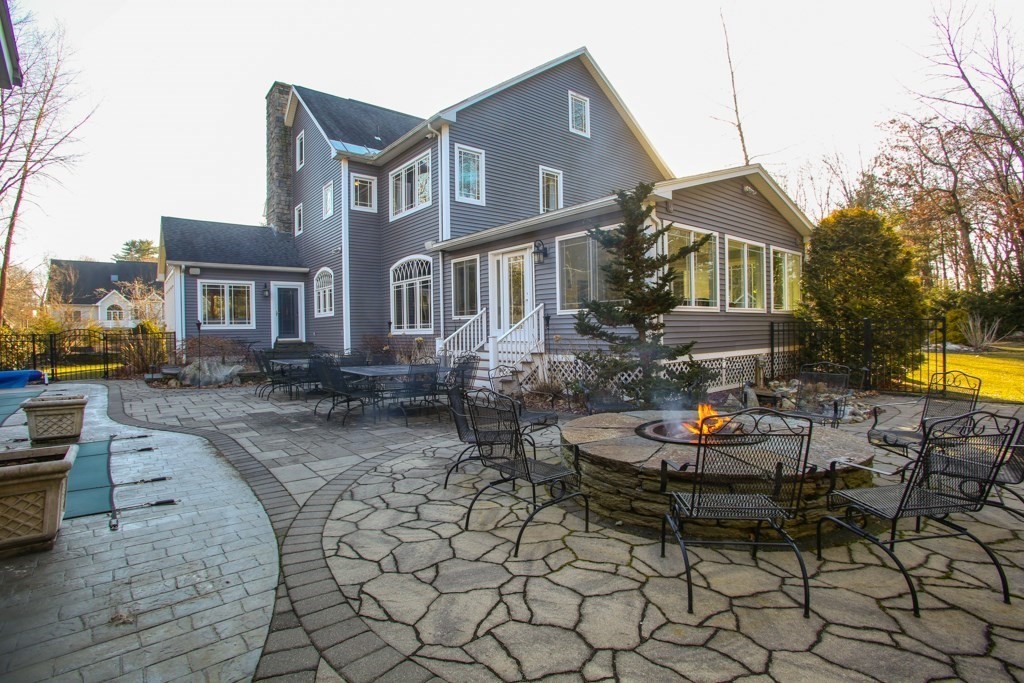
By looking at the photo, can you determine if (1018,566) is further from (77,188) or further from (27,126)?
(27,126)

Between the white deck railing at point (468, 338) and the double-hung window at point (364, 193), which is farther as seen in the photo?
the double-hung window at point (364, 193)

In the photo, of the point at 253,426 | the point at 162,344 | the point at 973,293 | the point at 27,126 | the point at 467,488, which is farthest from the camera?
the point at 973,293

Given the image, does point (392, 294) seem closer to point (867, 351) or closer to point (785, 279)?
point (785, 279)

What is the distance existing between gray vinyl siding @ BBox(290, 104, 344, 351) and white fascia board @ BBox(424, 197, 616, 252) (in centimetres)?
437

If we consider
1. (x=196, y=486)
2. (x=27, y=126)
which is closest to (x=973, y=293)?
(x=196, y=486)

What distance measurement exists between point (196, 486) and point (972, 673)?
18.2 feet

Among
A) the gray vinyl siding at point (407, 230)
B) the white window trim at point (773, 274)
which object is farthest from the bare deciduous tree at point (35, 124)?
the white window trim at point (773, 274)

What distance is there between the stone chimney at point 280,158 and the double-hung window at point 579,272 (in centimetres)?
1432

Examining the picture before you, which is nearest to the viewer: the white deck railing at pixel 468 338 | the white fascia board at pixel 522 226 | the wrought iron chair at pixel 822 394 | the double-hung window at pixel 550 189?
the wrought iron chair at pixel 822 394

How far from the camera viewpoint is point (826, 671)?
6.70ft

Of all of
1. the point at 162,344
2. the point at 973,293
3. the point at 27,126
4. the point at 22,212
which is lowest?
the point at 162,344

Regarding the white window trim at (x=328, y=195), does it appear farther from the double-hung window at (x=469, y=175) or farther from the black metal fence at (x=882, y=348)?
the black metal fence at (x=882, y=348)

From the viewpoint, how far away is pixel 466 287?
13031mm

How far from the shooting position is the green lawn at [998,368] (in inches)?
372
